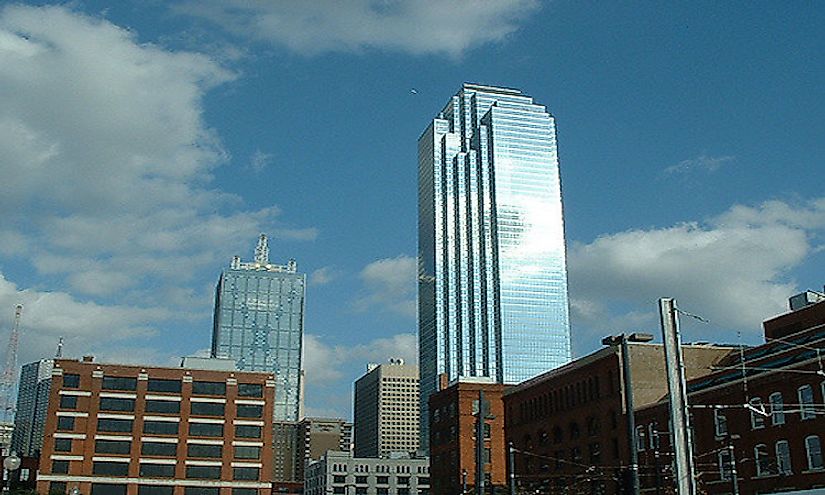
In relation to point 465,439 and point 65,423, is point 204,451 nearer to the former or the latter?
point 65,423

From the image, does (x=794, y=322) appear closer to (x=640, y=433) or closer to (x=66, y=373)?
(x=640, y=433)

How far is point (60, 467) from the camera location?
119m

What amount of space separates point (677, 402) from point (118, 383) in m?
113

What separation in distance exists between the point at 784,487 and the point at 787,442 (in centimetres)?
289

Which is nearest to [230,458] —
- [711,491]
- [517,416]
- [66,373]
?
[66,373]

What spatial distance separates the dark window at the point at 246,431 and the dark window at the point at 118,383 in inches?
585

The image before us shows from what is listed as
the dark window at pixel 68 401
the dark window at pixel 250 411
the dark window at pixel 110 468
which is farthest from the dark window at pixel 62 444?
the dark window at pixel 250 411

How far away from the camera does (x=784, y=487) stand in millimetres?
60125

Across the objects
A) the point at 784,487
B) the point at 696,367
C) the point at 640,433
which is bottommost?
the point at 784,487

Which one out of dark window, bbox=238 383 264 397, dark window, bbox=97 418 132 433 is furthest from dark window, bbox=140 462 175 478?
dark window, bbox=238 383 264 397

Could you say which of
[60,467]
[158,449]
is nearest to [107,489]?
[60,467]

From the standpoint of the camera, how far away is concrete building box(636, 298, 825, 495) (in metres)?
58.4

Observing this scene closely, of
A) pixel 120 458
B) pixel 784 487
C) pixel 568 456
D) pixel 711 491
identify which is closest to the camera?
pixel 784 487

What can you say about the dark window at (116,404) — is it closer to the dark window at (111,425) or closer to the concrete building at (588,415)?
the dark window at (111,425)
